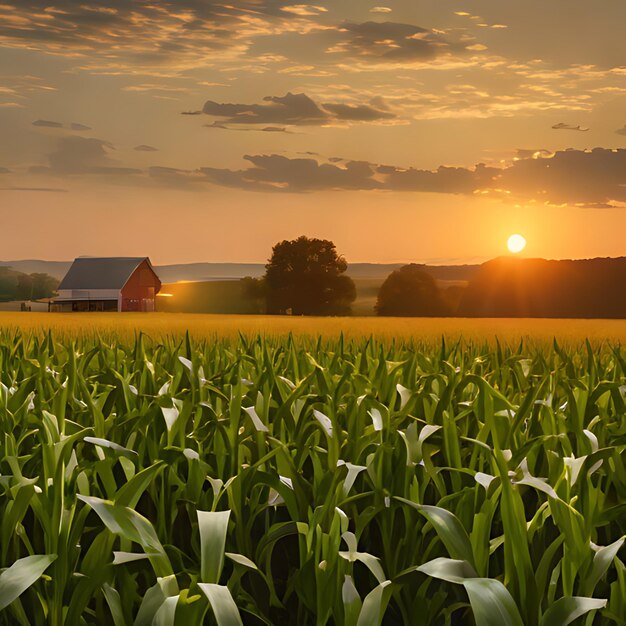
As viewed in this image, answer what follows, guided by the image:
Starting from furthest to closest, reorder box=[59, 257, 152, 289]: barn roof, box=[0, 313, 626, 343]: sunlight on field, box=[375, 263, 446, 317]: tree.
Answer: box=[375, 263, 446, 317]: tree, box=[59, 257, 152, 289]: barn roof, box=[0, 313, 626, 343]: sunlight on field

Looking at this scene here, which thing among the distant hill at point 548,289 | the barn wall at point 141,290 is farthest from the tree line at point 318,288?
the distant hill at point 548,289

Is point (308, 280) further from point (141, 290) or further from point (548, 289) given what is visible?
point (548, 289)

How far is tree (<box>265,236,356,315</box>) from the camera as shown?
76625 millimetres

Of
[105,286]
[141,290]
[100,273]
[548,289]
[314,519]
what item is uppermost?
[100,273]

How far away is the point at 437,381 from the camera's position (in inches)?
127

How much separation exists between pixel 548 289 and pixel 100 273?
38084 mm

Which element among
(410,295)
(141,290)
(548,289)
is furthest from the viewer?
(410,295)

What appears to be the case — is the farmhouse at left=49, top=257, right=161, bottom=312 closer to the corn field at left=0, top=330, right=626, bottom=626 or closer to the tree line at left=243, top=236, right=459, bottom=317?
the tree line at left=243, top=236, right=459, bottom=317

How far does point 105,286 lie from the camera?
241ft

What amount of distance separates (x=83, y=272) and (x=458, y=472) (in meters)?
75.3

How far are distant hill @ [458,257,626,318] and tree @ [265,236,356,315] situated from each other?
16.9m

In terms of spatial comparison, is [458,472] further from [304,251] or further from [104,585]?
[304,251]

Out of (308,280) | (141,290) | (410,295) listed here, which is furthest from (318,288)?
(141,290)

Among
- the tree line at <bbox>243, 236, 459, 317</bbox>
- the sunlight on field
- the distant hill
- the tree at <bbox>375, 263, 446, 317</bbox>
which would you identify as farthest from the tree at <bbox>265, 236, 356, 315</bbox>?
the sunlight on field
